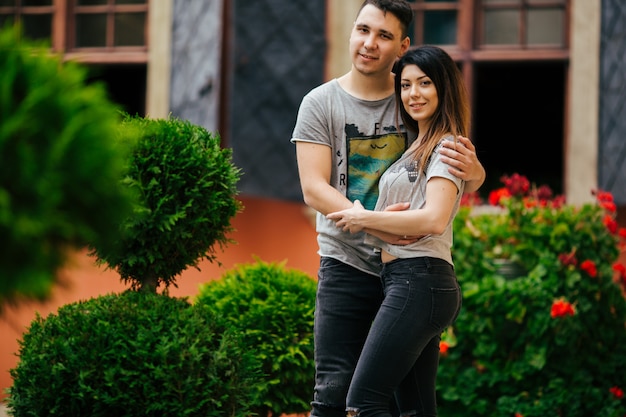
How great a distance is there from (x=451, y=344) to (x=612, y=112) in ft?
7.44

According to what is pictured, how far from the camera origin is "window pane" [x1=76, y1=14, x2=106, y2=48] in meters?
7.53

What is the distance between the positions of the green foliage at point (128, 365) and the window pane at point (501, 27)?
411cm

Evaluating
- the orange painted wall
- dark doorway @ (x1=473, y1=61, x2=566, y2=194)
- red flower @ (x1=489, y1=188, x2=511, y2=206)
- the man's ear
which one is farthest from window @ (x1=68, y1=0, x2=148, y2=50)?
the man's ear

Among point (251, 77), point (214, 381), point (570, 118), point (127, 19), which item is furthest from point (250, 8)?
point (214, 381)

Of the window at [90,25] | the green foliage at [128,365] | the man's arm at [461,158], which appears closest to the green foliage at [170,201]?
the green foliage at [128,365]

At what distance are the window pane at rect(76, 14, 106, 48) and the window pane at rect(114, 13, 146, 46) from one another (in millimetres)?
126

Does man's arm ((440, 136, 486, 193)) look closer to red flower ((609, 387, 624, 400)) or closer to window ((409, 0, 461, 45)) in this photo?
red flower ((609, 387, 624, 400))

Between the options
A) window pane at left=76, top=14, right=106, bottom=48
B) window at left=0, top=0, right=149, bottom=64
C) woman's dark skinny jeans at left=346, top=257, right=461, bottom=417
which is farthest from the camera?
window pane at left=76, top=14, right=106, bottom=48

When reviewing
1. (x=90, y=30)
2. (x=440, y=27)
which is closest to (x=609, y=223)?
(x=440, y=27)

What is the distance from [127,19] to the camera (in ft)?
24.5

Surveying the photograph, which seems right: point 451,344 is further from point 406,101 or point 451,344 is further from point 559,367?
point 406,101

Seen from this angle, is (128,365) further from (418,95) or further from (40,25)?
(40,25)

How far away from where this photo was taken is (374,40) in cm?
333

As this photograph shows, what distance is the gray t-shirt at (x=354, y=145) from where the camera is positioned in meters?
3.37
